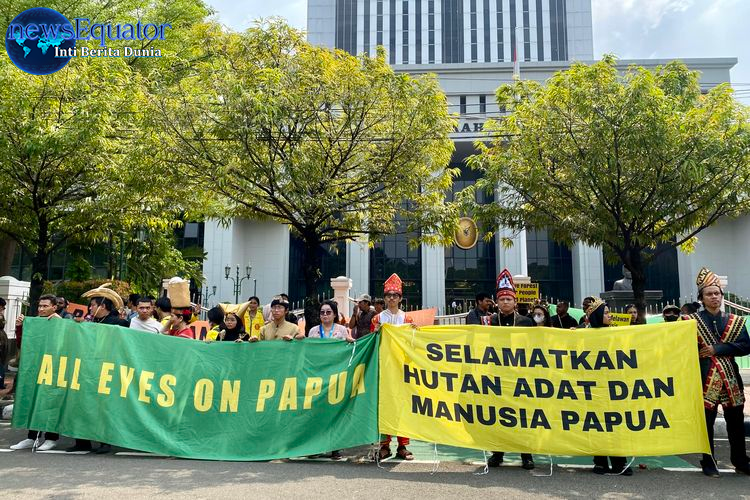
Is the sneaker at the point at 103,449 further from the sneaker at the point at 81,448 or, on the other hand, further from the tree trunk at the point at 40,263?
the tree trunk at the point at 40,263

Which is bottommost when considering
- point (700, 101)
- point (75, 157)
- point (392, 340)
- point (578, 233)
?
point (392, 340)

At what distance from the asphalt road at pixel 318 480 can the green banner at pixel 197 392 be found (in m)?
0.27

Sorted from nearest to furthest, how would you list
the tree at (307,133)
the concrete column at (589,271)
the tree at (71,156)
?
the tree at (307,133) → the tree at (71,156) → the concrete column at (589,271)

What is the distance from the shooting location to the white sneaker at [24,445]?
6.48 m

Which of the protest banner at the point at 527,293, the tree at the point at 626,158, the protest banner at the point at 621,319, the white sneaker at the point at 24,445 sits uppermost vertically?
the tree at the point at 626,158

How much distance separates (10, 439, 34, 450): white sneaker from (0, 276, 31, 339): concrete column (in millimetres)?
10038

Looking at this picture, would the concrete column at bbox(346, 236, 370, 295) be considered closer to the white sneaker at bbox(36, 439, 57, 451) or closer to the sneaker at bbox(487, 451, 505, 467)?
the white sneaker at bbox(36, 439, 57, 451)

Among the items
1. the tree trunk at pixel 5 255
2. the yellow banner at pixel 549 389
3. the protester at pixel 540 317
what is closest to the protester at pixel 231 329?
the yellow banner at pixel 549 389

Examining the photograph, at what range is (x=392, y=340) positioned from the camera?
20.3 feet

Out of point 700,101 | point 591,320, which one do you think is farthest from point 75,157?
point 700,101

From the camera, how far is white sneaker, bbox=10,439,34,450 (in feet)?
21.3

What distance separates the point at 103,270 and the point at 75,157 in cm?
2487

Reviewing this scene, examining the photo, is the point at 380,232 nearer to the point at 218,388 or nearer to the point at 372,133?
the point at 372,133

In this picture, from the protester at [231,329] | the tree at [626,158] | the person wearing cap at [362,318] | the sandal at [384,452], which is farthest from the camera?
the person wearing cap at [362,318]
